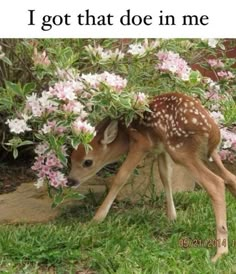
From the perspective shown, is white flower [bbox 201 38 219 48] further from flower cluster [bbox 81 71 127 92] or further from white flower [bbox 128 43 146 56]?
flower cluster [bbox 81 71 127 92]

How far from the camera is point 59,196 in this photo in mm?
5332

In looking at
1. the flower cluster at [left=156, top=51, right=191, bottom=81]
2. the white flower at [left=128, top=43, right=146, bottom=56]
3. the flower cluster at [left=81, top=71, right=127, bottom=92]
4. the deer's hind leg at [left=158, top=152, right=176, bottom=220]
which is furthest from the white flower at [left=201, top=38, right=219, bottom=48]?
the flower cluster at [left=81, top=71, right=127, bottom=92]

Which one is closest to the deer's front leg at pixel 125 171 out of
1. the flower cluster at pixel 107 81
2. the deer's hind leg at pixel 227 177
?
the deer's hind leg at pixel 227 177

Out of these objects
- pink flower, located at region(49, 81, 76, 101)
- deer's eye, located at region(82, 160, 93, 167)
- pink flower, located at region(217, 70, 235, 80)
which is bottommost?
deer's eye, located at region(82, 160, 93, 167)

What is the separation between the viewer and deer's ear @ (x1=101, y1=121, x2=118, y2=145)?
5465mm

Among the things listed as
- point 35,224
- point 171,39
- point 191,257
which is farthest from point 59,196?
point 171,39

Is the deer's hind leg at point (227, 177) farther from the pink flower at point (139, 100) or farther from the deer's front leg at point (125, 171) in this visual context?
the pink flower at point (139, 100)

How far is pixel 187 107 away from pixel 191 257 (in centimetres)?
109

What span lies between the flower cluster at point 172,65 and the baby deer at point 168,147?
0.16m

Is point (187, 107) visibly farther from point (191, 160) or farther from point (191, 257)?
point (191, 257)

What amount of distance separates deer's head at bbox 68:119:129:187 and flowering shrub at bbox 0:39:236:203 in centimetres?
13

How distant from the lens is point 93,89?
193 inches

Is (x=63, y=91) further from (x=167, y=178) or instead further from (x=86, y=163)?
(x=167, y=178)

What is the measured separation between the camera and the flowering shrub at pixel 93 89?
15.8ft
